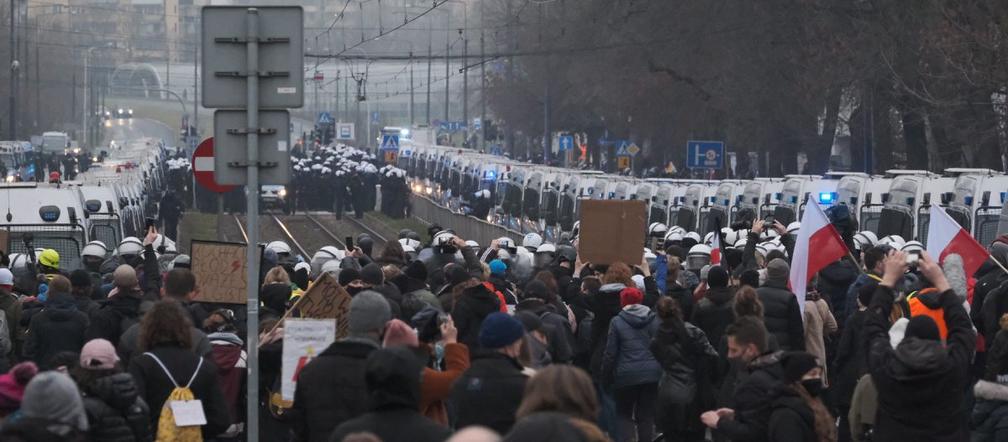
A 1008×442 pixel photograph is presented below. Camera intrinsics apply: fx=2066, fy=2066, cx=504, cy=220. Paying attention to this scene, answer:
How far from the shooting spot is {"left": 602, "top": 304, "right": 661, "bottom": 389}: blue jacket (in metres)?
12.5

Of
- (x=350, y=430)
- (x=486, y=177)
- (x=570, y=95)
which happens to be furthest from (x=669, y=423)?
(x=570, y=95)

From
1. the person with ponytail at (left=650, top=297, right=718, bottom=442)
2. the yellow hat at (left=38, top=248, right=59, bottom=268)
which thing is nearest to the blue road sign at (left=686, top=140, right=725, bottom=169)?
the yellow hat at (left=38, top=248, right=59, bottom=268)

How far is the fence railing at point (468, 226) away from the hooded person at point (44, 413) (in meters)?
26.5

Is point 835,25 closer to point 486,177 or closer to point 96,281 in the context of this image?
point 486,177

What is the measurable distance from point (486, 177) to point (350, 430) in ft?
153

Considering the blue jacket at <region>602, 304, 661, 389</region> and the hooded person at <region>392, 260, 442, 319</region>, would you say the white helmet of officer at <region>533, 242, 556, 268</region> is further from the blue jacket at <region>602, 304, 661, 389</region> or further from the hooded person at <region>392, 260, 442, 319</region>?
the blue jacket at <region>602, 304, 661, 389</region>

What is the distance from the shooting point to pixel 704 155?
41.4 meters

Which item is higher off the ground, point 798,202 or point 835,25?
point 835,25

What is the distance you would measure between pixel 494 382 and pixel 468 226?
99.4ft

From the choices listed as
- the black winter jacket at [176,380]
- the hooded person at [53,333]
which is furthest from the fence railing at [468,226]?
the black winter jacket at [176,380]

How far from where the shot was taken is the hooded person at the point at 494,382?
8.42m

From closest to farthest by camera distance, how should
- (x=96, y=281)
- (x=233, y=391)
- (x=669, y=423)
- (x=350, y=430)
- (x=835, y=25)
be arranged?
1. (x=350, y=430)
2. (x=233, y=391)
3. (x=669, y=423)
4. (x=96, y=281)
5. (x=835, y=25)

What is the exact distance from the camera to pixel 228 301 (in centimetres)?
1330

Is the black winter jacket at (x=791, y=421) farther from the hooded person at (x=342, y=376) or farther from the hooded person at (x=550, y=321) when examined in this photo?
the hooded person at (x=550, y=321)
